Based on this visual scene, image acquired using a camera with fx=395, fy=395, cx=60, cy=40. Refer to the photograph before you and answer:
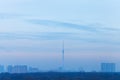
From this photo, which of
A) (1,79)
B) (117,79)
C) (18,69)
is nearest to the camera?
(1,79)

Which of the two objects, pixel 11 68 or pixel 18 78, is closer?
pixel 18 78

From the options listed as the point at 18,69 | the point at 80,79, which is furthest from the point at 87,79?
the point at 18,69

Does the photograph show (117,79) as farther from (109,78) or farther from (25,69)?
(25,69)

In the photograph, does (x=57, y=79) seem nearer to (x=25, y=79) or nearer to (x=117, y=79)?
(x=25, y=79)

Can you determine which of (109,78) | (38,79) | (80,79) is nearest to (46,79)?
(38,79)

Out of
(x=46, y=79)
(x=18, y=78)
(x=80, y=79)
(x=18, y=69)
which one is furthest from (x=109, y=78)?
(x=18, y=69)

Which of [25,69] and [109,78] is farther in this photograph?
[25,69]

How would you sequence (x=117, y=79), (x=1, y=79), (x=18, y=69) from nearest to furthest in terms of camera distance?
(x=1, y=79) < (x=117, y=79) < (x=18, y=69)

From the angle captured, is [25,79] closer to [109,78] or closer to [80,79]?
[80,79]
